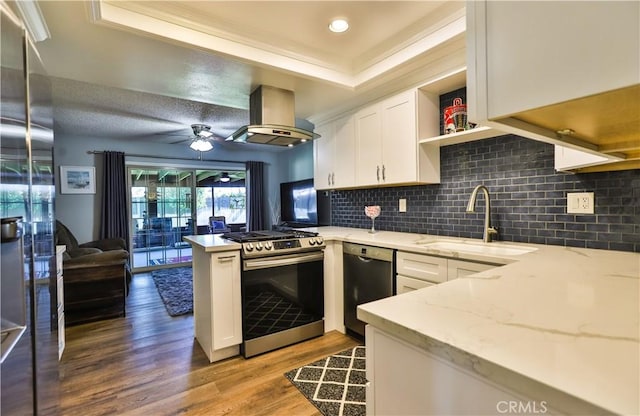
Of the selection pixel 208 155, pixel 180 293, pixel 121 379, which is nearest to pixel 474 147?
pixel 121 379

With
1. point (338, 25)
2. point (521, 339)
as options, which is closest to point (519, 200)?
point (338, 25)

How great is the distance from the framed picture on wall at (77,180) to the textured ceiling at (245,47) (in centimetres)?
233

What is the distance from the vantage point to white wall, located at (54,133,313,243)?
195 inches

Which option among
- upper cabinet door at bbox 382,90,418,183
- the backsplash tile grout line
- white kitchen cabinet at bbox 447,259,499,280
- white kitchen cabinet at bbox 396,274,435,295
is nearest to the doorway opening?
the backsplash tile grout line

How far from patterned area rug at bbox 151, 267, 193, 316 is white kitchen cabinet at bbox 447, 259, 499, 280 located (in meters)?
2.84

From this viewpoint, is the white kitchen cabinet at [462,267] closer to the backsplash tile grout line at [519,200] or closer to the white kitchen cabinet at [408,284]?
the white kitchen cabinet at [408,284]

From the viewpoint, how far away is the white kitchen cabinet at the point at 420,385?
0.59 m

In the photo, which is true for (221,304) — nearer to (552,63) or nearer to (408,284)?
(408,284)

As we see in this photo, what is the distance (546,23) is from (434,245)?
1.77m

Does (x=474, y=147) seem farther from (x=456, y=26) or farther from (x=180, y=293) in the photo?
(x=180, y=293)

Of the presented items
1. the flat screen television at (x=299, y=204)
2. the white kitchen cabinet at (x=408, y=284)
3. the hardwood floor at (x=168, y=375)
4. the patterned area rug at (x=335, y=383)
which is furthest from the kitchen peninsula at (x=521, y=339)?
the flat screen television at (x=299, y=204)

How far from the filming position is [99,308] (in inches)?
128

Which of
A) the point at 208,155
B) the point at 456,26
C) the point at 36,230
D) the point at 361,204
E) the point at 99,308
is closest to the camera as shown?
the point at 36,230

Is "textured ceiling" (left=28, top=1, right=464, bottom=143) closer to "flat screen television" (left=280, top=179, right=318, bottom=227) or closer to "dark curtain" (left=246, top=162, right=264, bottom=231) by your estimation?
"flat screen television" (left=280, top=179, right=318, bottom=227)
